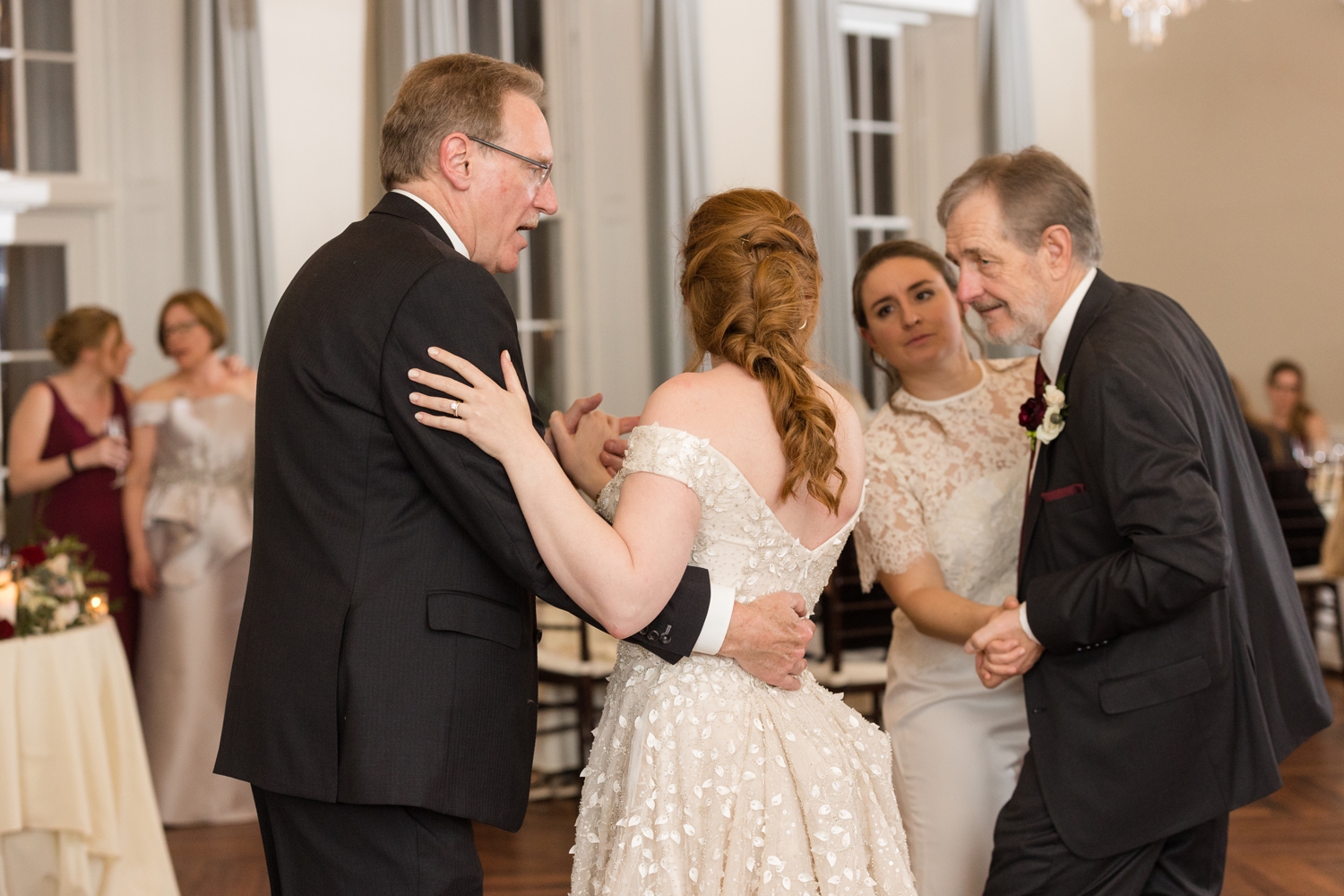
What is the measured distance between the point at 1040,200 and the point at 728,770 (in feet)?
3.72

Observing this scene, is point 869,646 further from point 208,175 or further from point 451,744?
point 208,175

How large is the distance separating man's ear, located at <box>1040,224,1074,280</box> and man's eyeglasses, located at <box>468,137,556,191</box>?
90cm

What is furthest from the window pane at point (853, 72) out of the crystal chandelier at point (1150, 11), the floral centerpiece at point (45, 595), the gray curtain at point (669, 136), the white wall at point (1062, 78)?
the floral centerpiece at point (45, 595)

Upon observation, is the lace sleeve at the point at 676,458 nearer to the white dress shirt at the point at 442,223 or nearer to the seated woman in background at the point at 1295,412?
the white dress shirt at the point at 442,223

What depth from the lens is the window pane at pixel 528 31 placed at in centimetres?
683

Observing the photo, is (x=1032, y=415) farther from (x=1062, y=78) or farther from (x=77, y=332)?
(x=1062, y=78)

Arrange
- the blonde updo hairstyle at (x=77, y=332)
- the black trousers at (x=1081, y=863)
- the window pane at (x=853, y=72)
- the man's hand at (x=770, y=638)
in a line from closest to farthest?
the man's hand at (x=770, y=638) < the black trousers at (x=1081, y=863) < the blonde updo hairstyle at (x=77, y=332) < the window pane at (x=853, y=72)

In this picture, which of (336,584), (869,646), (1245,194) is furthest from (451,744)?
(1245,194)

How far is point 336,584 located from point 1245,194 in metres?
8.85

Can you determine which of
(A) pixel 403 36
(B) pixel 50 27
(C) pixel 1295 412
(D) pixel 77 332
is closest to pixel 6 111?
(B) pixel 50 27

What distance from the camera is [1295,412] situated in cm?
802

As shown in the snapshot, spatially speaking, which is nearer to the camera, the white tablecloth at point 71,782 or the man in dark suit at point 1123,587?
the man in dark suit at point 1123,587

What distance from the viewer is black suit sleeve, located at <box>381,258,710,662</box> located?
1.62m

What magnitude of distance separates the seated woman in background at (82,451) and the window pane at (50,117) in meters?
1.32
